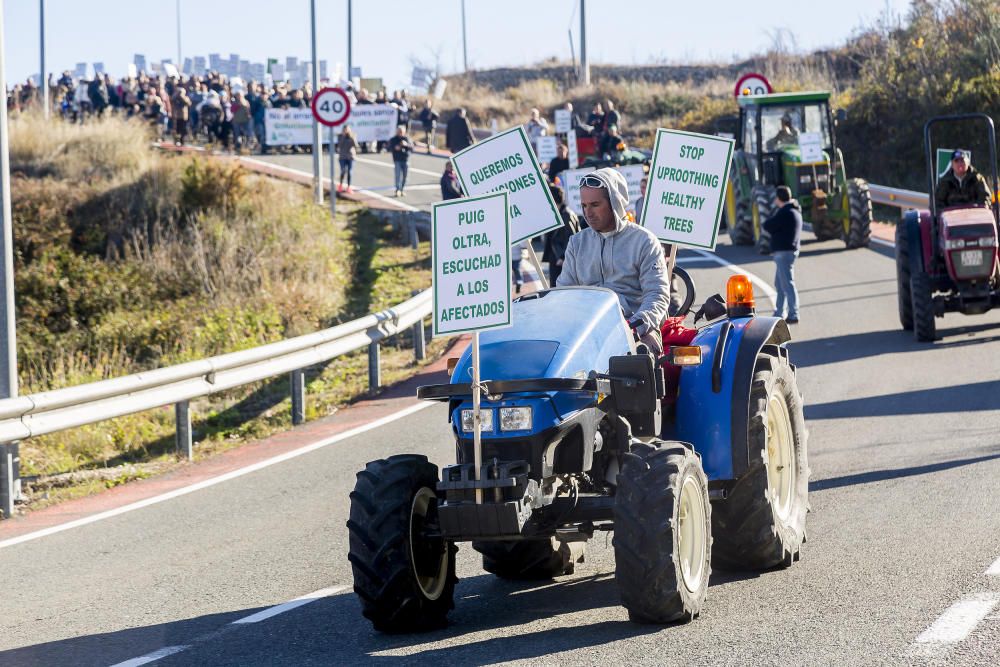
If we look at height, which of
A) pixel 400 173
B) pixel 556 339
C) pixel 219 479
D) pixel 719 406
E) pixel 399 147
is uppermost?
pixel 399 147

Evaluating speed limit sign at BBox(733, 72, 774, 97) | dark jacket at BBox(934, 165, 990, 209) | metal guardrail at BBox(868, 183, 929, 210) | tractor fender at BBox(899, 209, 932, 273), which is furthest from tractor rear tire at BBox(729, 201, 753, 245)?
tractor fender at BBox(899, 209, 932, 273)

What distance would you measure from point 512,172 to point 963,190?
26.5 feet

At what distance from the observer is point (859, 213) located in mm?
25438

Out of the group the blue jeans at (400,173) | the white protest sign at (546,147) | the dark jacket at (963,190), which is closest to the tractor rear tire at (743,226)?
the white protest sign at (546,147)

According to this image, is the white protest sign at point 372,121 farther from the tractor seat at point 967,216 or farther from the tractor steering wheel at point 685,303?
the tractor steering wheel at point 685,303

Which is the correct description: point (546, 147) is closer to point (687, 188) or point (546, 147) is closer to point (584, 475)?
point (687, 188)

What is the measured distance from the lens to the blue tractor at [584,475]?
21.4 ft

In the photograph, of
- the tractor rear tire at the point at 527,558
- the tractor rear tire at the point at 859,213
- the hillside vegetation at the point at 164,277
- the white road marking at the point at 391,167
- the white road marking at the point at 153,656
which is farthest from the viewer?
the white road marking at the point at 391,167

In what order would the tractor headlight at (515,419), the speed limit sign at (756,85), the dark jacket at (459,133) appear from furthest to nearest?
the dark jacket at (459,133) → the speed limit sign at (756,85) → the tractor headlight at (515,419)

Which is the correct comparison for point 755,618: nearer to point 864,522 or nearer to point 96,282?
point 864,522

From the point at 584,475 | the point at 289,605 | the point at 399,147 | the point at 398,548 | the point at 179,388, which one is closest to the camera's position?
the point at 398,548

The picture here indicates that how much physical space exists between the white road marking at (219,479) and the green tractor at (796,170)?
41.1 ft

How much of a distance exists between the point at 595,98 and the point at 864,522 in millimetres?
51356

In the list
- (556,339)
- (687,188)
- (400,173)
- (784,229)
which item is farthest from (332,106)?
(556,339)
